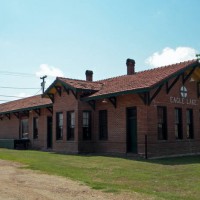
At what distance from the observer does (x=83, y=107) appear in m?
20.5

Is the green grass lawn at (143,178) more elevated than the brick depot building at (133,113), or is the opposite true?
the brick depot building at (133,113)

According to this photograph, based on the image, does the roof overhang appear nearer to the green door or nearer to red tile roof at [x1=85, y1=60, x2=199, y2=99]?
red tile roof at [x1=85, y1=60, x2=199, y2=99]

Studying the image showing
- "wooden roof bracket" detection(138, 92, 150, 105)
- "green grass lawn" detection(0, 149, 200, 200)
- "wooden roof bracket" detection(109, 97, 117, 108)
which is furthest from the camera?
"wooden roof bracket" detection(109, 97, 117, 108)

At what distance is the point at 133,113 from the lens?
707 inches

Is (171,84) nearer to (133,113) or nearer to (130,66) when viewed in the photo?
(133,113)

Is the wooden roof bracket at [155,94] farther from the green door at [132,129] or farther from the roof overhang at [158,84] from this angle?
the green door at [132,129]

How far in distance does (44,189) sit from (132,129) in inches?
395

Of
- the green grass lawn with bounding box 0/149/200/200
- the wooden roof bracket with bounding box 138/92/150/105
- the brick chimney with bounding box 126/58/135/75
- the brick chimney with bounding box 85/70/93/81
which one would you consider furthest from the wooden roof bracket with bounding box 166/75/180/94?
the brick chimney with bounding box 85/70/93/81

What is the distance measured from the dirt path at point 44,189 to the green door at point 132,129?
778cm

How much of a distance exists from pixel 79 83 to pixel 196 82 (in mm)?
7154

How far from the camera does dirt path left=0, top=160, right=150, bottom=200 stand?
7.51 m

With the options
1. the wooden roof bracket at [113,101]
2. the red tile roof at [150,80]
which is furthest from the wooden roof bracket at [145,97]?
the wooden roof bracket at [113,101]

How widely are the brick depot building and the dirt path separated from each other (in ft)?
24.9

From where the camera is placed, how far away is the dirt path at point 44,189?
751cm
